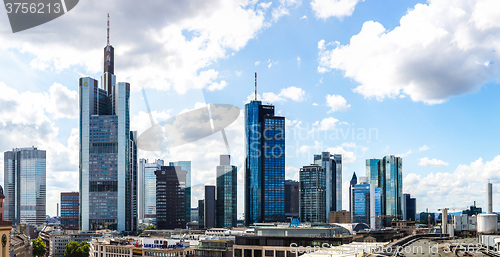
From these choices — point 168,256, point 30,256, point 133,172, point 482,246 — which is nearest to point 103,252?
point 168,256

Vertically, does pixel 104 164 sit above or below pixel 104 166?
above

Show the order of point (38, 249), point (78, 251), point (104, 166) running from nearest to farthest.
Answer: point (78, 251) → point (38, 249) → point (104, 166)

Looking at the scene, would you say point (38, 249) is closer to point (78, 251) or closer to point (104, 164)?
point (78, 251)

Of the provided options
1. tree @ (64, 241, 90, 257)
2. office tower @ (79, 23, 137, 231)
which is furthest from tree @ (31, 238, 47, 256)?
office tower @ (79, 23, 137, 231)

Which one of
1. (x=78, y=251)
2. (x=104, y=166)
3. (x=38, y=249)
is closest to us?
(x=78, y=251)

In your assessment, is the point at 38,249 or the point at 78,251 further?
the point at 38,249

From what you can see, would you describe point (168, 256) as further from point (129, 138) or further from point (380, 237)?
point (129, 138)

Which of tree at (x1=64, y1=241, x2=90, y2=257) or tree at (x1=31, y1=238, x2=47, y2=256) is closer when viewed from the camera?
tree at (x1=64, y1=241, x2=90, y2=257)

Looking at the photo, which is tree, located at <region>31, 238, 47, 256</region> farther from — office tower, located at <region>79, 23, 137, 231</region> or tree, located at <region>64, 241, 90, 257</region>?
office tower, located at <region>79, 23, 137, 231</region>

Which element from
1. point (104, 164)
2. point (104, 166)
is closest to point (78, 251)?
point (104, 166)
